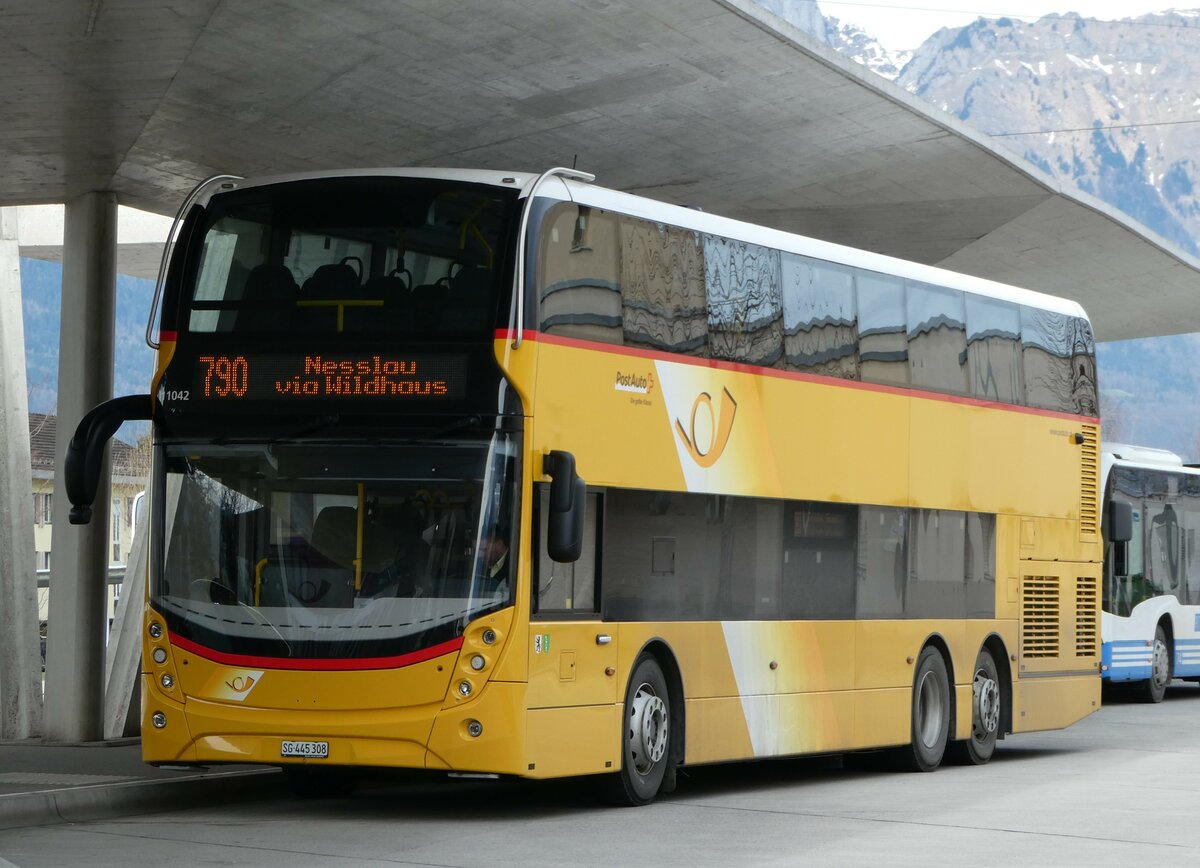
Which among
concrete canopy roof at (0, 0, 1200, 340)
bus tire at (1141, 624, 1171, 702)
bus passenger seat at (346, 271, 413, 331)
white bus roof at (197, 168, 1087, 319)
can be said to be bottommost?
bus tire at (1141, 624, 1171, 702)

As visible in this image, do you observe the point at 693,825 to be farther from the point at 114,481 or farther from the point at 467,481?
the point at 114,481

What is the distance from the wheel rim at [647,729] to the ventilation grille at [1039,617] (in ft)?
20.6

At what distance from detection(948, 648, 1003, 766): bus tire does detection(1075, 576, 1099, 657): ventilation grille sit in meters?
1.59

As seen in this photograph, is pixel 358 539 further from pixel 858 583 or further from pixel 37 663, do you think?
pixel 37 663

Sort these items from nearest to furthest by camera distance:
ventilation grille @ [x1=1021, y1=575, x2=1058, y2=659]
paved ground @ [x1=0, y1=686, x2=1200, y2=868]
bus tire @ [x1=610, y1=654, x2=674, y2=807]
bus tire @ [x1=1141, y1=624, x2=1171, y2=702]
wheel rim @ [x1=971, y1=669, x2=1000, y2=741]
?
paved ground @ [x1=0, y1=686, x2=1200, y2=868], bus tire @ [x1=610, y1=654, x2=674, y2=807], wheel rim @ [x1=971, y1=669, x2=1000, y2=741], ventilation grille @ [x1=1021, y1=575, x2=1058, y2=659], bus tire @ [x1=1141, y1=624, x2=1171, y2=702]

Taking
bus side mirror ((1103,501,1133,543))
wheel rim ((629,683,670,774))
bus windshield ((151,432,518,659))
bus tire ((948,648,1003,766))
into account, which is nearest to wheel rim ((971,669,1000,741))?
bus tire ((948,648,1003,766))

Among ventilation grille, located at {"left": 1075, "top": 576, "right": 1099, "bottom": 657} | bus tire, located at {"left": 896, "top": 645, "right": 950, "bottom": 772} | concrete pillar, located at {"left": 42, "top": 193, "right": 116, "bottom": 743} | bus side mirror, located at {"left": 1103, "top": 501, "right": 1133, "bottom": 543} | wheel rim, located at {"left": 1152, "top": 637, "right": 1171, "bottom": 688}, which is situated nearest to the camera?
bus tire, located at {"left": 896, "top": 645, "right": 950, "bottom": 772}

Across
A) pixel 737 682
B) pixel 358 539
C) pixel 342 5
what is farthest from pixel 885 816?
pixel 342 5

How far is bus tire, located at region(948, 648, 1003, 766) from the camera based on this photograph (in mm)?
17703

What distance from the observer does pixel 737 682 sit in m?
14.0

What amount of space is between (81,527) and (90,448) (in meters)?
6.81

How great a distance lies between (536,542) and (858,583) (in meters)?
4.53

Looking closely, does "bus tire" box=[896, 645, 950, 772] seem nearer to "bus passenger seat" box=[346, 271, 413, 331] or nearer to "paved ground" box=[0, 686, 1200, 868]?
"paved ground" box=[0, 686, 1200, 868]

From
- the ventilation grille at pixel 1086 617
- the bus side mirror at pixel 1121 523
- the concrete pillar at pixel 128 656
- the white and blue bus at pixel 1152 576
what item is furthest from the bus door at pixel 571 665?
the white and blue bus at pixel 1152 576
